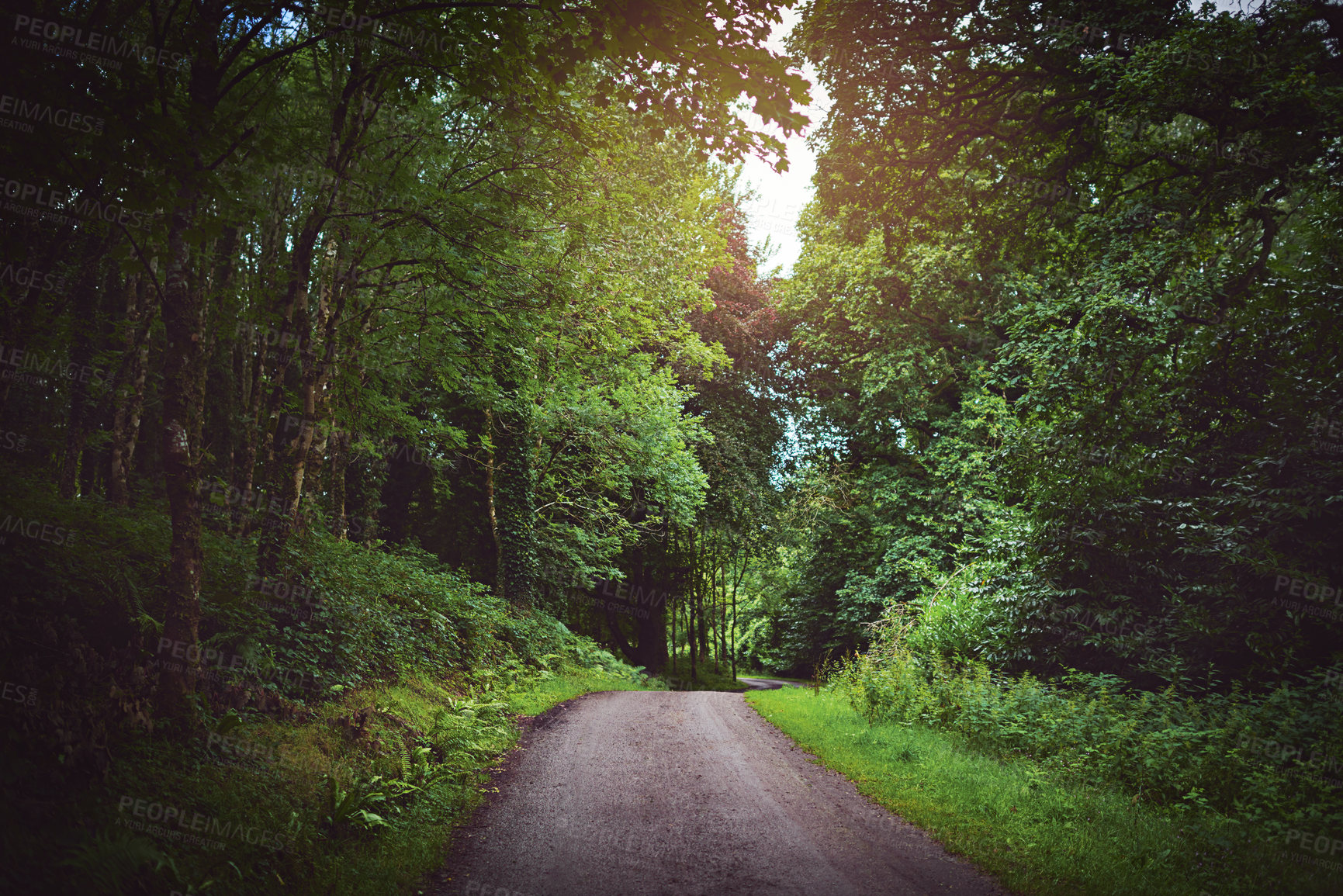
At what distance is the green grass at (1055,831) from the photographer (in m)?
5.30

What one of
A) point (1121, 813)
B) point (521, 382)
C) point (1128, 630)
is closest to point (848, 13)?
point (521, 382)

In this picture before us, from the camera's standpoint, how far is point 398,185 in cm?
861

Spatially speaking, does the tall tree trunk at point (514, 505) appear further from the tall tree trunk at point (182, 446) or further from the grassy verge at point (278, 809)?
the tall tree trunk at point (182, 446)

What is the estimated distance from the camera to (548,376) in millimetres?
14062

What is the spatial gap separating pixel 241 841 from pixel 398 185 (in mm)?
7346

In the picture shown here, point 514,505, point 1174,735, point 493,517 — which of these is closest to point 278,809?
point 1174,735

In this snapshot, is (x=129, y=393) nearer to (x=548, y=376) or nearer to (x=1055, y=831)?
(x=548, y=376)

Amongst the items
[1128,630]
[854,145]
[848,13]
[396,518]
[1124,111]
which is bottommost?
[1128,630]

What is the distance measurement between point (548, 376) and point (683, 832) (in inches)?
383

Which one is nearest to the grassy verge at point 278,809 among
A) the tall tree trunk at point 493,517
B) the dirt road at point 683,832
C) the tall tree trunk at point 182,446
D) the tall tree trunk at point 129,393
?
the dirt road at point 683,832

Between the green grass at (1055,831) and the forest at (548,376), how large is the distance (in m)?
0.14

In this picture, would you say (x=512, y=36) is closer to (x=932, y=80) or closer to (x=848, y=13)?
(x=848, y=13)

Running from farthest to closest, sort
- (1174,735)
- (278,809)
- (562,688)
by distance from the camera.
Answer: (562,688)
(1174,735)
(278,809)

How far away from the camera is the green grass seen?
17.4 ft
